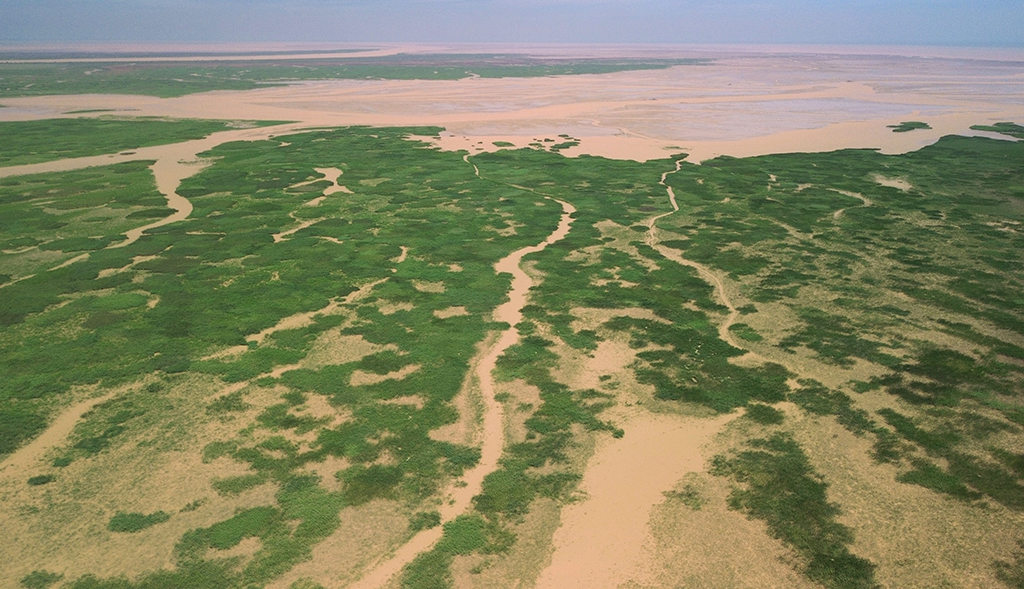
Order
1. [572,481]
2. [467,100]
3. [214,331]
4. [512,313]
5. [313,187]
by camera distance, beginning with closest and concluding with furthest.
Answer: [572,481] → [214,331] → [512,313] → [313,187] → [467,100]

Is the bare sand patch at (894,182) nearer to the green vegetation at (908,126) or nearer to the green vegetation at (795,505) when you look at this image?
the green vegetation at (908,126)

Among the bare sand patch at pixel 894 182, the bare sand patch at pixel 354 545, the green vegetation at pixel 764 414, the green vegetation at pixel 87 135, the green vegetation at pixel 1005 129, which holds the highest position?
the green vegetation at pixel 1005 129

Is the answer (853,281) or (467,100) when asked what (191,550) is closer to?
(853,281)

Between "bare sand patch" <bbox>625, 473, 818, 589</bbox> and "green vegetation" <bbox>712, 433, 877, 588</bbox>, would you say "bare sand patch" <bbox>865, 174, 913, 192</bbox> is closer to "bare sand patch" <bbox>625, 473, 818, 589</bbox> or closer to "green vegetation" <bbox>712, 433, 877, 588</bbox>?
"green vegetation" <bbox>712, 433, 877, 588</bbox>

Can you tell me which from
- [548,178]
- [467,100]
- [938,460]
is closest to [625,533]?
[938,460]

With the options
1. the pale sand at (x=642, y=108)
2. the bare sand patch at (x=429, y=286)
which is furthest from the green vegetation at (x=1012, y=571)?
the pale sand at (x=642, y=108)

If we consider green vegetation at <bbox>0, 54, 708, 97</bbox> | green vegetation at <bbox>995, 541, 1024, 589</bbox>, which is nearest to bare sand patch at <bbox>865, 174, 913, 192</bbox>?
green vegetation at <bbox>995, 541, 1024, 589</bbox>
